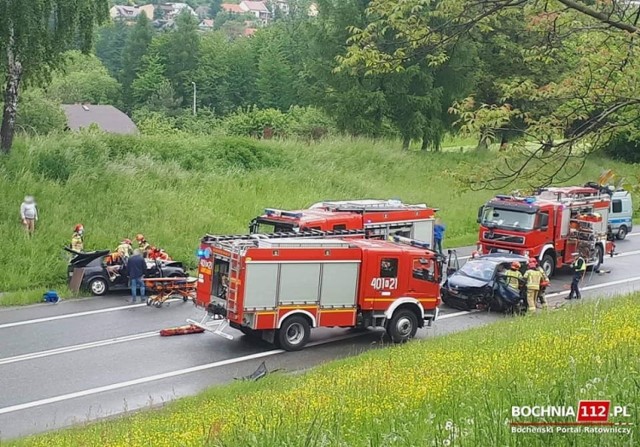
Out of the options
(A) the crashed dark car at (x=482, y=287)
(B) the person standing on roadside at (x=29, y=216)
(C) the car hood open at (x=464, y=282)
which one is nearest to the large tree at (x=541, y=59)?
(A) the crashed dark car at (x=482, y=287)

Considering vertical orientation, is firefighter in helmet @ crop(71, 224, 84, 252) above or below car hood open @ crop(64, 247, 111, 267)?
above

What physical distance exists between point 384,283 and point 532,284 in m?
4.89

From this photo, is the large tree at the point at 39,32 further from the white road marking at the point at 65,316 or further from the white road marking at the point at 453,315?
the white road marking at the point at 453,315

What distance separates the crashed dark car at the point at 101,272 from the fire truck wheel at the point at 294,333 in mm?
6044

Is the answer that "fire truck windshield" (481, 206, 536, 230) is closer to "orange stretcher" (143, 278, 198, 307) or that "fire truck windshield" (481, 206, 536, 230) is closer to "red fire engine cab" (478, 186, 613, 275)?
"red fire engine cab" (478, 186, 613, 275)

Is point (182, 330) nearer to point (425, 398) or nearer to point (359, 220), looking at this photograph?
point (359, 220)

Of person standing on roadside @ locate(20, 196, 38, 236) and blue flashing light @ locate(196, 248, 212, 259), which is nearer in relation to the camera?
blue flashing light @ locate(196, 248, 212, 259)

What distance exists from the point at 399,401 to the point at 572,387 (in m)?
2.12

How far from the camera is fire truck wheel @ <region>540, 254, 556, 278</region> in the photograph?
24.9m

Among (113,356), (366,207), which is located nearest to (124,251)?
(113,356)

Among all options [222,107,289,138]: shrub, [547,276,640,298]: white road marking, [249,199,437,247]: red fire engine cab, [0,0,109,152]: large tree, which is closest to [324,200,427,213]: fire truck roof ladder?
[249,199,437,247]: red fire engine cab

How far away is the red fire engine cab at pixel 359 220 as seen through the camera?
2084cm

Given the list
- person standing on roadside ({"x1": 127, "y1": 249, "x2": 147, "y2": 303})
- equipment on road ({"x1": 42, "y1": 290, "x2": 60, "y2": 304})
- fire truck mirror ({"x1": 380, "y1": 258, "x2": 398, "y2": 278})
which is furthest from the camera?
person standing on roadside ({"x1": 127, "y1": 249, "x2": 147, "y2": 303})

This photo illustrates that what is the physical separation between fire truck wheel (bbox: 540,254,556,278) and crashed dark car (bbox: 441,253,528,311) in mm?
3567
